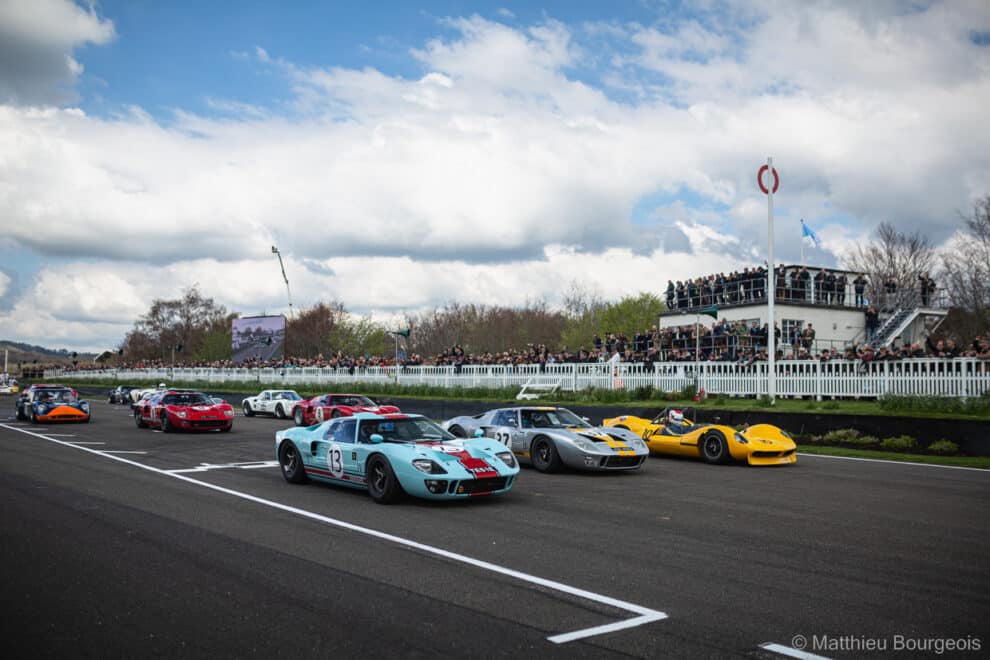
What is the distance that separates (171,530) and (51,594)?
2513 millimetres

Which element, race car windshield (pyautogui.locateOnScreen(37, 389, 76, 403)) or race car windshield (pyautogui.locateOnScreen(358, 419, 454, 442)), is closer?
race car windshield (pyautogui.locateOnScreen(358, 419, 454, 442))

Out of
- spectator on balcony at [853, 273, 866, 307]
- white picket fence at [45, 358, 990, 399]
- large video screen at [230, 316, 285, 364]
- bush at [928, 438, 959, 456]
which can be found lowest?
bush at [928, 438, 959, 456]

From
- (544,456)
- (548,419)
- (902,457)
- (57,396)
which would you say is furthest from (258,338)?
(902,457)

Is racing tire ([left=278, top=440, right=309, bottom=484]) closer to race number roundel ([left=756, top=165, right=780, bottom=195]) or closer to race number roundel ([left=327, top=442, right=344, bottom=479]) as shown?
race number roundel ([left=327, top=442, right=344, bottom=479])

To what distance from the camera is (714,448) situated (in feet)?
51.8

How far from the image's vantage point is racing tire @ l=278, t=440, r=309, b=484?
12422 mm

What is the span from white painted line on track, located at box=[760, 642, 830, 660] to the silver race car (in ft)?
28.4

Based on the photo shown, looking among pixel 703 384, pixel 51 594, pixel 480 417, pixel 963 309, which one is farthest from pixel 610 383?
pixel 963 309

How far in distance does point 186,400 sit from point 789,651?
2209cm

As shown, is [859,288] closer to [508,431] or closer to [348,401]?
[348,401]

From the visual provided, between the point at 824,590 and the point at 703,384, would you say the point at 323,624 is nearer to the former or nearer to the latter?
the point at 824,590

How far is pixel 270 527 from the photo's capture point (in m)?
8.89

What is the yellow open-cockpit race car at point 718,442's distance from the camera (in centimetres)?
1541

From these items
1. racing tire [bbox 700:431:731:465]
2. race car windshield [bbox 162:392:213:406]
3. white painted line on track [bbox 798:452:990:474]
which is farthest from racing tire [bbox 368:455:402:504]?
race car windshield [bbox 162:392:213:406]
